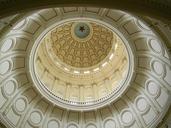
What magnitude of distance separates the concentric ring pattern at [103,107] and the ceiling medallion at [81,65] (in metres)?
0.60

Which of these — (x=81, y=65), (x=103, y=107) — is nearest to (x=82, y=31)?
(x=81, y=65)

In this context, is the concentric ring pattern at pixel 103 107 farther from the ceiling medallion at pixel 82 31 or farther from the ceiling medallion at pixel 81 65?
the ceiling medallion at pixel 82 31

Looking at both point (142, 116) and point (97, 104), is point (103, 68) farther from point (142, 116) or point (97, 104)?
point (142, 116)

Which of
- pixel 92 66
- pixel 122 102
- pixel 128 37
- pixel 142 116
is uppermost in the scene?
pixel 92 66

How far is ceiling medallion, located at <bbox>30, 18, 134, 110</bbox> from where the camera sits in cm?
2626

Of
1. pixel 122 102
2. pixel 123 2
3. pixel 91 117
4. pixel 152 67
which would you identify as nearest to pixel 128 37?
pixel 152 67

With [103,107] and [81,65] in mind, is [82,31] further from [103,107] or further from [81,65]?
[103,107]

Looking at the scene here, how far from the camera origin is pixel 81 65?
3325cm

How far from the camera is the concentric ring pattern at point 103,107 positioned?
2189cm

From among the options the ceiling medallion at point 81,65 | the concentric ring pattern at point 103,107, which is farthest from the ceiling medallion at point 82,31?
the concentric ring pattern at point 103,107

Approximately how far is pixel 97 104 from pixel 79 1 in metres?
15.3

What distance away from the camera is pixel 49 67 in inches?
1171

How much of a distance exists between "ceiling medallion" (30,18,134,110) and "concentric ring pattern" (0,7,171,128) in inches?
23.7

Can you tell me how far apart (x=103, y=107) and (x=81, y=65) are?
26.2ft
